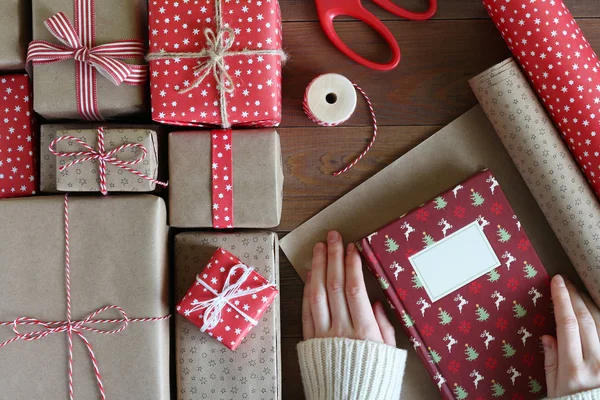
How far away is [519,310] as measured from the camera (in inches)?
40.9

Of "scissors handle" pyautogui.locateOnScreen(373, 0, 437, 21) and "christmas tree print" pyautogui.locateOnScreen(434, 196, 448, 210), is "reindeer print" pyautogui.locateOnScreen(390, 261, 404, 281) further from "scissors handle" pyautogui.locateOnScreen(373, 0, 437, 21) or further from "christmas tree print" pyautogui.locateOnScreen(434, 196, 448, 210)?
"scissors handle" pyautogui.locateOnScreen(373, 0, 437, 21)

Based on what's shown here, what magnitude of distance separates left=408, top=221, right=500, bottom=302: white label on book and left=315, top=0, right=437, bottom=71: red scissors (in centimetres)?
38

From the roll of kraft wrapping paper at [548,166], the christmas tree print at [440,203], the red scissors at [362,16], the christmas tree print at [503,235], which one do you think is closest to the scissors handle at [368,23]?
the red scissors at [362,16]

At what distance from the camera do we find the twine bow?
3.12 feet

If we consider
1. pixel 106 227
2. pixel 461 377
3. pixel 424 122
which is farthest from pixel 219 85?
pixel 461 377

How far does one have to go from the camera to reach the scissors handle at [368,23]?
110cm

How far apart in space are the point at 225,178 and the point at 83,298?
1.11ft

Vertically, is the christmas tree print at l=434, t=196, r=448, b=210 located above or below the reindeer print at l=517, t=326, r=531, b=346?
above

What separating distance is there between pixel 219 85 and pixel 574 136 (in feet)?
2.19

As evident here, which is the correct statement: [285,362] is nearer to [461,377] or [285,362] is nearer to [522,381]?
[461,377]

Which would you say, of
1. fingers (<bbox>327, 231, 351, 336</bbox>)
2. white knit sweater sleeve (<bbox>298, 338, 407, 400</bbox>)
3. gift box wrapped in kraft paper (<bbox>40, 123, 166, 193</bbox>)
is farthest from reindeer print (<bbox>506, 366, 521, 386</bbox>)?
gift box wrapped in kraft paper (<bbox>40, 123, 166, 193</bbox>)

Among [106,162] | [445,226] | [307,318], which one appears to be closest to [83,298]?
[106,162]

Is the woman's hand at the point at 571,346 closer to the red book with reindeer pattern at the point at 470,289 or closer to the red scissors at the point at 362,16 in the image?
the red book with reindeer pattern at the point at 470,289

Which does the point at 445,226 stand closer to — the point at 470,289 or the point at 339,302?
the point at 470,289
